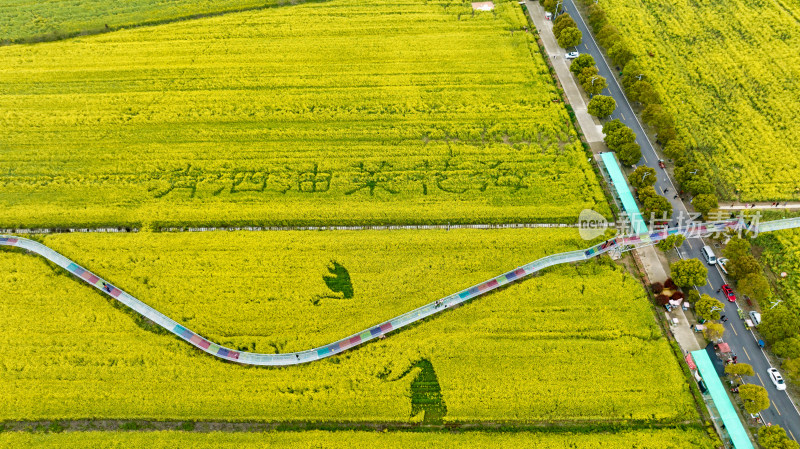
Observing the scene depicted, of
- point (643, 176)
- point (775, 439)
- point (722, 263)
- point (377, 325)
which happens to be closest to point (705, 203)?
point (722, 263)

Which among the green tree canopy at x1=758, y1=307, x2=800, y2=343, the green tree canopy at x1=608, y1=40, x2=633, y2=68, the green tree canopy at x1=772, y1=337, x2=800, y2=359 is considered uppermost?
the green tree canopy at x1=608, y1=40, x2=633, y2=68

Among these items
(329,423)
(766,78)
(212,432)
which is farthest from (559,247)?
(766,78)

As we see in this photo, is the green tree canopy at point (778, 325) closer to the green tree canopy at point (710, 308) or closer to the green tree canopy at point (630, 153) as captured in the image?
the green tree canopy at point (710, 308)

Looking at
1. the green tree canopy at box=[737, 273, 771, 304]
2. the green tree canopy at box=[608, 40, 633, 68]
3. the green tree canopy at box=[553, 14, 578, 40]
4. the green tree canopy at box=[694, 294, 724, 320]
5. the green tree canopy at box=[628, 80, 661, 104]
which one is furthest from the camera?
the green tree canopy at box=[553, 14, 578, 40]

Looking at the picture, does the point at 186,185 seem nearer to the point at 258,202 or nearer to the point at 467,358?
the point at 258,202

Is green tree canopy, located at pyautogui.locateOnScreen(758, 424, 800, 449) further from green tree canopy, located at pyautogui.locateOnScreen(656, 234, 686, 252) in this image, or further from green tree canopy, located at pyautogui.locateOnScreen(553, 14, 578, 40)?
green tree canopy, located at pyautogui.locateOnScreen(553, 14, 578, 40)

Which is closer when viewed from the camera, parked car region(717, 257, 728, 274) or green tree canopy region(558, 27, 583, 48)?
parked car region(717, 257, 728, 274)

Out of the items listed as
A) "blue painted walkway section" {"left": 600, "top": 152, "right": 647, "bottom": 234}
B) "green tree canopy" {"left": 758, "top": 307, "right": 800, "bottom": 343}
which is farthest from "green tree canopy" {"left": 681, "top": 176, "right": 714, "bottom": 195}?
"green tree canopy" {"left": 758, "top": 307, "right": 800, "bottom": 343}
